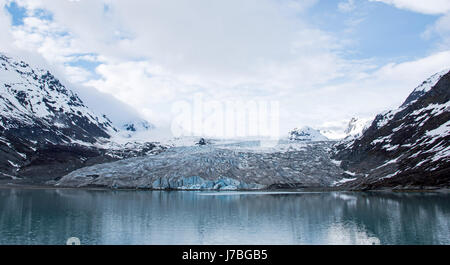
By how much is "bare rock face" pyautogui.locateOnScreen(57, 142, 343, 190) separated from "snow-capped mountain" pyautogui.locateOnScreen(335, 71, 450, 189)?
11.4m

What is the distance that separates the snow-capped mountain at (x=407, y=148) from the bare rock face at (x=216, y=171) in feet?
37.3

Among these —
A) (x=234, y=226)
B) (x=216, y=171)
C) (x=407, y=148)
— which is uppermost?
(x=407, y=148)

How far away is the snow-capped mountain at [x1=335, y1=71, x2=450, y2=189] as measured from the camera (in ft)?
310

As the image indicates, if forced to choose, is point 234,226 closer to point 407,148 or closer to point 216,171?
point 216,171

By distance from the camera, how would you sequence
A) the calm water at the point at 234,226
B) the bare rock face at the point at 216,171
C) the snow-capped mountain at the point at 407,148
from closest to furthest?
the calm water at the point at 234,226
the snow-capped mountain at the point at 407,148
the bare rock face at the point at 216,171

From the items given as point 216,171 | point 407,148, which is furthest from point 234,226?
point 407,148

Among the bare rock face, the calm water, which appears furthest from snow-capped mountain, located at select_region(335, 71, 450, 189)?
the calm water

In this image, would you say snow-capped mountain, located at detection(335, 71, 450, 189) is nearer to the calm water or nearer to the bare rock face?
the bare rock face

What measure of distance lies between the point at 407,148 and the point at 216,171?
59.9 m

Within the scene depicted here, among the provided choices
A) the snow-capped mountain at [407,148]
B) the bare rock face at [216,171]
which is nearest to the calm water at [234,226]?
the snow-capped mountain at [407,148]

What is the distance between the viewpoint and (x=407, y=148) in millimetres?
119812

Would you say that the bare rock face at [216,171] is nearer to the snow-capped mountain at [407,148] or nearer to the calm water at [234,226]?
the snow-capped mountain at [407,148]

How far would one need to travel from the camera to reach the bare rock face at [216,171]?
132 m
